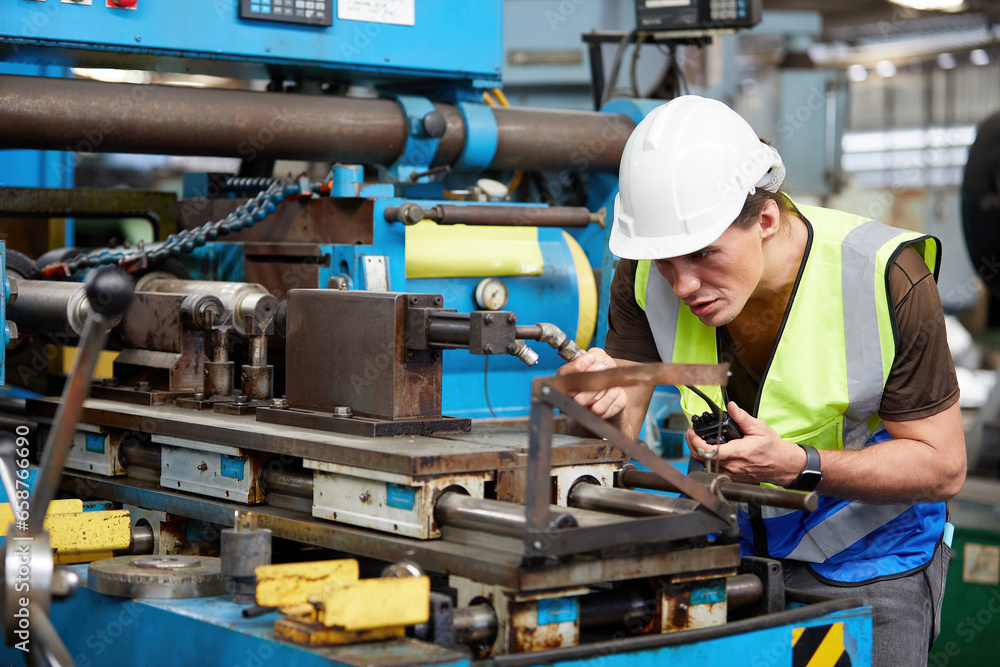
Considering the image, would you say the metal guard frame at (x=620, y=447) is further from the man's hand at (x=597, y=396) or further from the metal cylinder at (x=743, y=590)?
the man's hand at (x=597, y=396)

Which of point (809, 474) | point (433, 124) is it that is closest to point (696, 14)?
point (433, 124)

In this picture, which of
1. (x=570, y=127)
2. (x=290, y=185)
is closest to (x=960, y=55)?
(x=570, y=127)

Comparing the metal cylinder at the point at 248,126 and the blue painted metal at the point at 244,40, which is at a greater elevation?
the blue painted metal at the point at 244,40

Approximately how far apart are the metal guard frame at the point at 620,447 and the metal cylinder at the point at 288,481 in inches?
19.1

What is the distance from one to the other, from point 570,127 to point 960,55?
29.9 ft

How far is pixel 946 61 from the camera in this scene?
1074 cm

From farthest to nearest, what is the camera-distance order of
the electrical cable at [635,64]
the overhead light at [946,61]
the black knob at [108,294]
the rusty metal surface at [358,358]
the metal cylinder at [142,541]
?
the overhead light at [946,61]
the electrical cable at [635,64]
the metal cylinder at [142,541]
the rusty metal surface at [358,358]
the black knob at [108,294]

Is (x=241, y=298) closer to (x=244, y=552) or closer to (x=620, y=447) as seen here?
(x=244, y=552)

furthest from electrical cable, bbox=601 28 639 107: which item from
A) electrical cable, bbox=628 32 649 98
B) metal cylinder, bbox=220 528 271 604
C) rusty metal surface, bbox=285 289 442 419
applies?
metal cylinder, bbox=220 528 271 604

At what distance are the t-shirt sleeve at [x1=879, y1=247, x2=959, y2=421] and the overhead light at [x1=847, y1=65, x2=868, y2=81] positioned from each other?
10.4 m

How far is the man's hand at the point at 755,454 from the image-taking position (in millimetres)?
1556

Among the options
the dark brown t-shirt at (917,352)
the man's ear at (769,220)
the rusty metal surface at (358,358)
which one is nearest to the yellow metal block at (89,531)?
the rusty metal surface at (358,358)

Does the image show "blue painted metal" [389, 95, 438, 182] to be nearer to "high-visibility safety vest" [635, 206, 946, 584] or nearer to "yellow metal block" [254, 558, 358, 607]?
"high-visibility safety vest" [635, 206, 946, 584]

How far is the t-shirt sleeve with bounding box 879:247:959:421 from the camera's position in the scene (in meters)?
1.68
